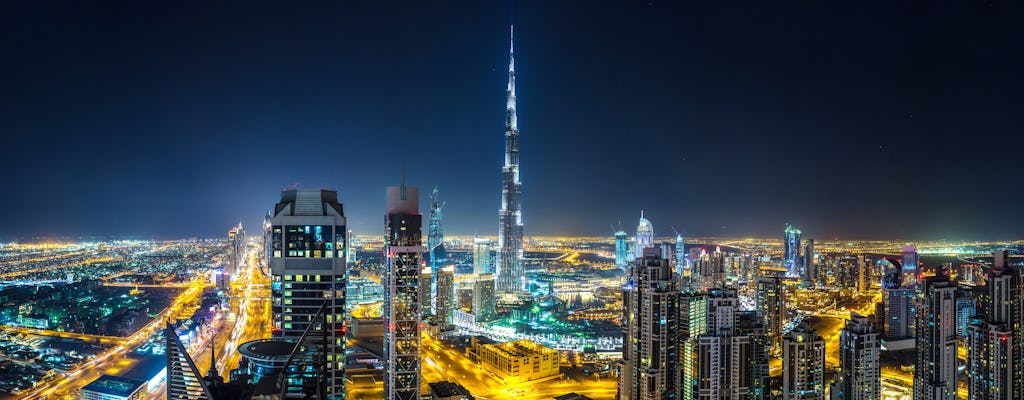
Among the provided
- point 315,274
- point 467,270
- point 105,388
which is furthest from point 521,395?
point 467,270

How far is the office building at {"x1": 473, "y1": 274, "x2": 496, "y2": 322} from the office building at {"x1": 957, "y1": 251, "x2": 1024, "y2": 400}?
40.9 ft

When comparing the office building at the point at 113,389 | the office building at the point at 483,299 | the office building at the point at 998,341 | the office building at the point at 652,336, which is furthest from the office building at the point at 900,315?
A: the office building at the point at 113,389

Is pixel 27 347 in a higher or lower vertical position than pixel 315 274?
lower

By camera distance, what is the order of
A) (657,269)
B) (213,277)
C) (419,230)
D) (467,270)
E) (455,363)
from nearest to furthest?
(657,269) → (419,230) → (455,363) → (213,277) → (467,270)

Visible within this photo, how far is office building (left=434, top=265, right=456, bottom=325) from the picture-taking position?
17.2m

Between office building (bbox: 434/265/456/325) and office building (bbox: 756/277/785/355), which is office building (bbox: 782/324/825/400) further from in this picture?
office building (bbox: 434/265/456/325)

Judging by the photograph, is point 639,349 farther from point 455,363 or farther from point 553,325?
point 553,325

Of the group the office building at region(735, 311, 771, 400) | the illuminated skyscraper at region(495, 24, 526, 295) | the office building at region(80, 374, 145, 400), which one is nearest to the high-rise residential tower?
the office building at region(80, 374, 145, 400)

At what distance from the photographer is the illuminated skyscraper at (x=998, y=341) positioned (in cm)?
784

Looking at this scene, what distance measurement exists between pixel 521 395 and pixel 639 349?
2.68 metres

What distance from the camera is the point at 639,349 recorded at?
9344 mm

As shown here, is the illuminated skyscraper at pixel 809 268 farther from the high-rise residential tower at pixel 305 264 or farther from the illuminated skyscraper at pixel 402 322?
the high-rise residential tower at pixel 305 264

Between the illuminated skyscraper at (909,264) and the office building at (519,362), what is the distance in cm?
993

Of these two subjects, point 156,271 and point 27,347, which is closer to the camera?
point 27,347
